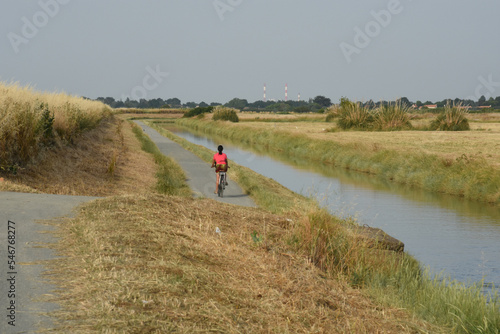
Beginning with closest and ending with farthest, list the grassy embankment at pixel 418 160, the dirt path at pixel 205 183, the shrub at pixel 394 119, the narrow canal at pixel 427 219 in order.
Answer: the narrow canal at pixel 427 219
the dirt path at pixel 205 183
the grassy embankment at pixel 418 160
the shrub at pixel 394 119

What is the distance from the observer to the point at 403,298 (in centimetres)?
698

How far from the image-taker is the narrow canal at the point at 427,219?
1223cm

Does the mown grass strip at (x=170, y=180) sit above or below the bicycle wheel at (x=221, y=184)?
below

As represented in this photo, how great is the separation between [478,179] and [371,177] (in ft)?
24.4

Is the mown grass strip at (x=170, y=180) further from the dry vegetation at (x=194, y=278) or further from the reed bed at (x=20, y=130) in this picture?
the dry vegetation at (x=194, y=278)

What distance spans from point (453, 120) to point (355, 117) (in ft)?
29.8

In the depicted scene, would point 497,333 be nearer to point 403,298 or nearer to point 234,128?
point 403,298

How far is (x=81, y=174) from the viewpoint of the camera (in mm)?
16359

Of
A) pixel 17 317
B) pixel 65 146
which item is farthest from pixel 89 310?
pixel 65 146

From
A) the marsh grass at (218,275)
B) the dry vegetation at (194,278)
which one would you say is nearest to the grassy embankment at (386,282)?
the marsh grass at (218,275)

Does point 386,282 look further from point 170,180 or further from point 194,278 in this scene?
point 170,180

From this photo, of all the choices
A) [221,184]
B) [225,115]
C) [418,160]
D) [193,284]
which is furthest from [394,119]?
[193,284]

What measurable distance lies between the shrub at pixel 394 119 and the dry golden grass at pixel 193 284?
4697cm

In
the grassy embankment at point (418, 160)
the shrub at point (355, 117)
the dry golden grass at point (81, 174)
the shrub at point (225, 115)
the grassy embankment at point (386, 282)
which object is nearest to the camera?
the grassy embankment at point (386, 282)
